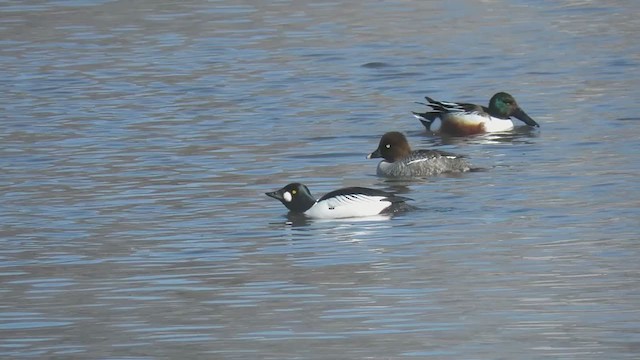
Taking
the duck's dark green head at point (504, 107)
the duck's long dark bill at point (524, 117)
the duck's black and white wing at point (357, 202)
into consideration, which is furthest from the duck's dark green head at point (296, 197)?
the duck's dark green head at point (504, 107)

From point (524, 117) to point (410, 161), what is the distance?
11.3 feet

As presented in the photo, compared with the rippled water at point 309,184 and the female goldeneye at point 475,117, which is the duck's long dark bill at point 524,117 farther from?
the rippled water at point 309,184

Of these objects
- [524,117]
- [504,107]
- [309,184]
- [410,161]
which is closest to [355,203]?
[309,184]

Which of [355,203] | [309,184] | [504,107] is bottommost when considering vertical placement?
[309,184]

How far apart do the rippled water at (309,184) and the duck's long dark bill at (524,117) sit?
174mm

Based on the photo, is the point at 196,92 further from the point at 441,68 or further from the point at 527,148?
the point at 527,148

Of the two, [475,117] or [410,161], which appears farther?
[475,117]

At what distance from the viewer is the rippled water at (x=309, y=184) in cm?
1190

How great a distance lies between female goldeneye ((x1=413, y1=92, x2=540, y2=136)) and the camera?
22531 millimetres

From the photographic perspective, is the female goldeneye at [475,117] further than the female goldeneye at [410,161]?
Yes

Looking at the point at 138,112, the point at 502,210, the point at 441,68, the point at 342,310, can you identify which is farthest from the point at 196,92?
the point at 342,310

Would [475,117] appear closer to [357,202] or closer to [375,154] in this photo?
[375,154]

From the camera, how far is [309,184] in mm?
18656

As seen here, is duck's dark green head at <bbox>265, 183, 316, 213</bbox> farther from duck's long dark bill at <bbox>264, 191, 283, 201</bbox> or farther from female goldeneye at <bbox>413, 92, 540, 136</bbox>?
female goldeneye at <bbox>413, 92, 540, 136</bbox>
